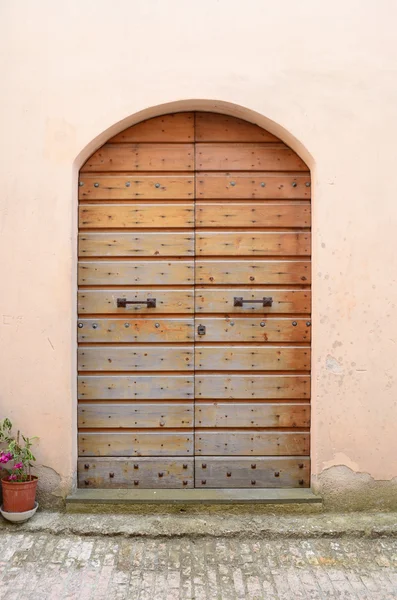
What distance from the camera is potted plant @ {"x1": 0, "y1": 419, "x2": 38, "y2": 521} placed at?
384 cm

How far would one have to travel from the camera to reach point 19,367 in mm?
4086

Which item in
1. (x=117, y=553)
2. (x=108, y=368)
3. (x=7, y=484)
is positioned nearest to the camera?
(x=117, y=553)

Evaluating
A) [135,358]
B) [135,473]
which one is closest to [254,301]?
[135,358]

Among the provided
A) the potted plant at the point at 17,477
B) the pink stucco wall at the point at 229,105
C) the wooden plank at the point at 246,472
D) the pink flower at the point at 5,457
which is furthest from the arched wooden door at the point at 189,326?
the pink flower at the point at 5,457

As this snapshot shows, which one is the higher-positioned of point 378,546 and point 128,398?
point 128,398

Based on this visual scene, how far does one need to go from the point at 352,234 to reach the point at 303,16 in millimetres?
1629

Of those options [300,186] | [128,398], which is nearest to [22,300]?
[128,398]

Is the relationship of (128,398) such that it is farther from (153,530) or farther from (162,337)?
(153,530)

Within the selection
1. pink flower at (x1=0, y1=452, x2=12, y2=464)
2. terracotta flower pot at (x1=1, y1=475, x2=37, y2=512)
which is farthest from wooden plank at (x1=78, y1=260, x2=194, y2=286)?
terracotta flower pot at (x1=1, y1=475, x2=37, y2=512)

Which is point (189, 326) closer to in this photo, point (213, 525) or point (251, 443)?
point (251, 443)

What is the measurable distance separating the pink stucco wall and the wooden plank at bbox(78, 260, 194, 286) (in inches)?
8.4

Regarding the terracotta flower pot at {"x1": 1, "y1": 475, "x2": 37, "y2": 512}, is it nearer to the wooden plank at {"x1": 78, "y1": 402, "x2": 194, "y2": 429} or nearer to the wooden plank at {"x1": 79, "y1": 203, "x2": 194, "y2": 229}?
the wooden plank at {"x1": 78, "y1": 402, "x2": 194, "y2": 429}

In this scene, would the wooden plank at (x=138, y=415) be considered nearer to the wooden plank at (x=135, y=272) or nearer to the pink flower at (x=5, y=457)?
the pink flower at (x=5, y=457)

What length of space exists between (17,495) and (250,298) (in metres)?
2.16
